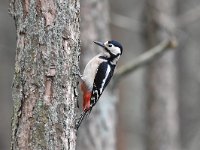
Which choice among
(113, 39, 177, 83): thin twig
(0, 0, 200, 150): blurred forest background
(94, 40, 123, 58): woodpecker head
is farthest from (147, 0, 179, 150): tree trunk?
(94, 40, 123, 58): woodpecker head

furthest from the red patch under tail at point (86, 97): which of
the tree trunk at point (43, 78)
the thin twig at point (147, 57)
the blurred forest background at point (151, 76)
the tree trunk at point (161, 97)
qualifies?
the tree trunk at point (161, 97)

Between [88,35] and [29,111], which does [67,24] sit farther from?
[88,35]

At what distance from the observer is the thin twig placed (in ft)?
21.4

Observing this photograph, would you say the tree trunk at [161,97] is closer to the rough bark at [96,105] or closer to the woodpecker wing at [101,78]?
the rough bark at [96,105]

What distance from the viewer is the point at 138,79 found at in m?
18.5

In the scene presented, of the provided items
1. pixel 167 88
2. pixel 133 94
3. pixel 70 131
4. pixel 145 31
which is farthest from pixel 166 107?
pixel 133 94

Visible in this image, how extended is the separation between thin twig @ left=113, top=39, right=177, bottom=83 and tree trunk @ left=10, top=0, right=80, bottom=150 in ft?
8.29

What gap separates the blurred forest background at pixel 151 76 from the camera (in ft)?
30.1

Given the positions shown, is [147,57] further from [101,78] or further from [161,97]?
[161,97]

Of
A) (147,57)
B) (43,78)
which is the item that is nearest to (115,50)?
(147,57)

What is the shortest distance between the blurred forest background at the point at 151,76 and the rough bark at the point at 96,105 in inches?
72.6

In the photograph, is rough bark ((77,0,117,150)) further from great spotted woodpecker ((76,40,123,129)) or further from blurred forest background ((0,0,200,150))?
blurred forest background ((0,0,200,150))

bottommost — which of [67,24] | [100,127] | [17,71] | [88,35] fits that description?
[17,71]

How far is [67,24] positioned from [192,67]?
1148cm
